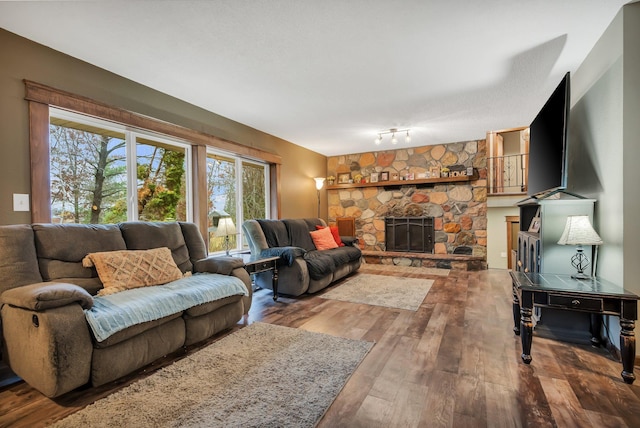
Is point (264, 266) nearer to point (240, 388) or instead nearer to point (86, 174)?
point (240, 388)

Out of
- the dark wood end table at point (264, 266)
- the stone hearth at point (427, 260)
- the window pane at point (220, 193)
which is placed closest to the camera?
the dark wood end table at point (264, 266)

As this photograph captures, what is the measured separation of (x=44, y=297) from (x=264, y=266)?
2.02 metres

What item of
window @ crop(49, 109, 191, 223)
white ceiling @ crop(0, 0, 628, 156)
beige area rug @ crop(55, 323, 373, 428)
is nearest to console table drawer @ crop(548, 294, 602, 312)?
beige area rug @ crop(55, 323, 373, 428)

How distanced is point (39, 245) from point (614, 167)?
13.7 ft

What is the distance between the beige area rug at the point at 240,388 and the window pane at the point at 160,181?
5.87 feet

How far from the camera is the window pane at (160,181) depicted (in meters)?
3.21

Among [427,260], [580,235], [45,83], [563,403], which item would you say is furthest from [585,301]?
[45,83]

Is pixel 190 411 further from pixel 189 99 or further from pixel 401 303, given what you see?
pixel 189 99

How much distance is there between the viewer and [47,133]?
7.77 feet

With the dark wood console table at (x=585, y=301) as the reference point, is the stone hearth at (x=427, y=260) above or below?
below

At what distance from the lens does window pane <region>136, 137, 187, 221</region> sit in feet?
10.5

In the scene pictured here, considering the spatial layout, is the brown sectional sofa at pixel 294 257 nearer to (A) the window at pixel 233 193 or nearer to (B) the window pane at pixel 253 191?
(A) the window at pixel 233 193

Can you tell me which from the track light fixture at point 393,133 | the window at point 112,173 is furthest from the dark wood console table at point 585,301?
the window at point 112,173

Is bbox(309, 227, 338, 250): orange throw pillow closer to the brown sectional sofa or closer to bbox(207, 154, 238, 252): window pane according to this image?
the brown sectional sofa
